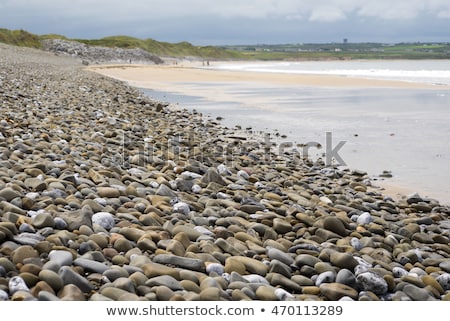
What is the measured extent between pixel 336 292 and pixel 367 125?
9.90m

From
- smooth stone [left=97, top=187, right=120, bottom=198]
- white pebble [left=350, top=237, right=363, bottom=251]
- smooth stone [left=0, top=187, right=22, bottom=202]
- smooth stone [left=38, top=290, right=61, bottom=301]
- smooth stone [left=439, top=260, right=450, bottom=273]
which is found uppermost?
smooth stone [left=0, top=187, right=22, bottom=202]

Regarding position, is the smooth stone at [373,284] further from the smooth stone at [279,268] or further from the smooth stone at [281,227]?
the smooth stone at [281,227]

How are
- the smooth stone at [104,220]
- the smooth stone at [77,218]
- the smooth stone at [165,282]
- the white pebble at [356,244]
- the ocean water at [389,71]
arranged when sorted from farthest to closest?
the ocean water at [389,71] < the white pebble at [356,244] < the smooth stone at [104,220] < the smooth stone at [77,218] < the smooth stone at [165,282]

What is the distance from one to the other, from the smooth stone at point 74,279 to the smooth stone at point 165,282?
12.7 inches

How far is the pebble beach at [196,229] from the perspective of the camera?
118 inches

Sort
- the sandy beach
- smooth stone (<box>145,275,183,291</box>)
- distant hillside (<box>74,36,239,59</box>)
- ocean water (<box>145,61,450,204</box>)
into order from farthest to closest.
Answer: distant hillside (<box>74,36,239,59</box>) → the sandy beach → ocean water (<box>145,61,450,204</box>) → smooth stone (<box>145,275,183,291</box>)

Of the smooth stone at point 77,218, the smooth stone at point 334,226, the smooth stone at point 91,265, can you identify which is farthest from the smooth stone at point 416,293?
the smooth stone at point 77,218

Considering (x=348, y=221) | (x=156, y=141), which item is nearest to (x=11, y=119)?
(x=156, y=141)

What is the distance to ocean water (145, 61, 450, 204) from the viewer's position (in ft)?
26.3

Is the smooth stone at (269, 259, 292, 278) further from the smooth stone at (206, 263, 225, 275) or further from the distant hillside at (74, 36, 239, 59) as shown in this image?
the distant hillside at (74, 36, 239, 59)

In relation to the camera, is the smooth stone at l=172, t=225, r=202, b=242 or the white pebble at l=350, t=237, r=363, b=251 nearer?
the smooth stone at l=172, t=225, r=202, b=242

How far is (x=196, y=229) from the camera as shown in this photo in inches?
159

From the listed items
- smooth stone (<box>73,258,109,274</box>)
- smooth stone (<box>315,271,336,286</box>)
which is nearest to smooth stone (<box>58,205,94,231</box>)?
smooth stone (<box>73,258,109,274</box>)
